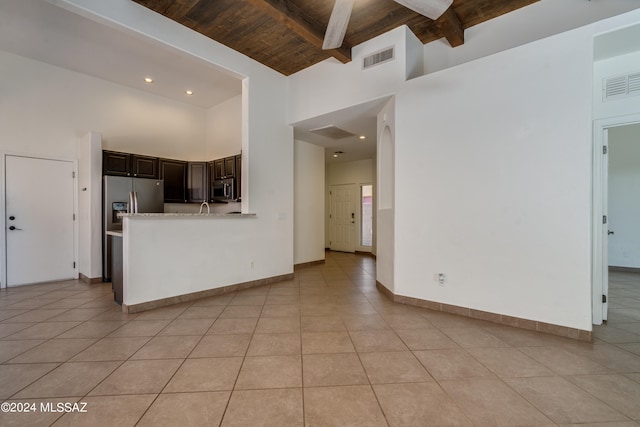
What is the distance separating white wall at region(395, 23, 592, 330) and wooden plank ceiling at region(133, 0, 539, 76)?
0.87 meters

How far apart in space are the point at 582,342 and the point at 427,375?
1.74m

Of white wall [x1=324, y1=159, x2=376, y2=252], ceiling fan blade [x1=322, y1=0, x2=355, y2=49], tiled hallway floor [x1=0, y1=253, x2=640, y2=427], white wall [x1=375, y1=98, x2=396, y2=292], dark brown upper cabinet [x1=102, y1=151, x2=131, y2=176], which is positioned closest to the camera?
tiled hallway floor [x1=0, y1=253, x2=640, y2=427]

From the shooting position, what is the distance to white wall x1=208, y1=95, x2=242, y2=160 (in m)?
5.72

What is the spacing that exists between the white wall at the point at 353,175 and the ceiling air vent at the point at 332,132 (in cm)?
254

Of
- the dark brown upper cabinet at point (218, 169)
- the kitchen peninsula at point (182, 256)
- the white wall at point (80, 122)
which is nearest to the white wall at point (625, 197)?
the kitchen peninsula at point (182, 256)

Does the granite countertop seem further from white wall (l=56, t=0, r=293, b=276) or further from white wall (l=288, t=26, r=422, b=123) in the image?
white wall (l=288, t=26, r=422, b=123)

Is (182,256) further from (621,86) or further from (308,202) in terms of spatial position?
(621,86)

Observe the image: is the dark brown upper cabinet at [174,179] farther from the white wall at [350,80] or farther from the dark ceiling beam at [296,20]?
the dark ceiling beam at [296,20]

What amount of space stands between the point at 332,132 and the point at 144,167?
371cm

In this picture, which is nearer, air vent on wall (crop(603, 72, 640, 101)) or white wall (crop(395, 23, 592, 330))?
white wall (crop(395, 23, 592, 330))

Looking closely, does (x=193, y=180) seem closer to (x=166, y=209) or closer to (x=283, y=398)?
(x=166, y=209)

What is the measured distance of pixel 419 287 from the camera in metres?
3.50

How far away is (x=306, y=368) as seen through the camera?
82.4 inches

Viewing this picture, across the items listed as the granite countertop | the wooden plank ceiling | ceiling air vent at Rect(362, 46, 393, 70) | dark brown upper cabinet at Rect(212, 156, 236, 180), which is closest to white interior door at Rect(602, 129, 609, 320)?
the wooden plank ceiling
